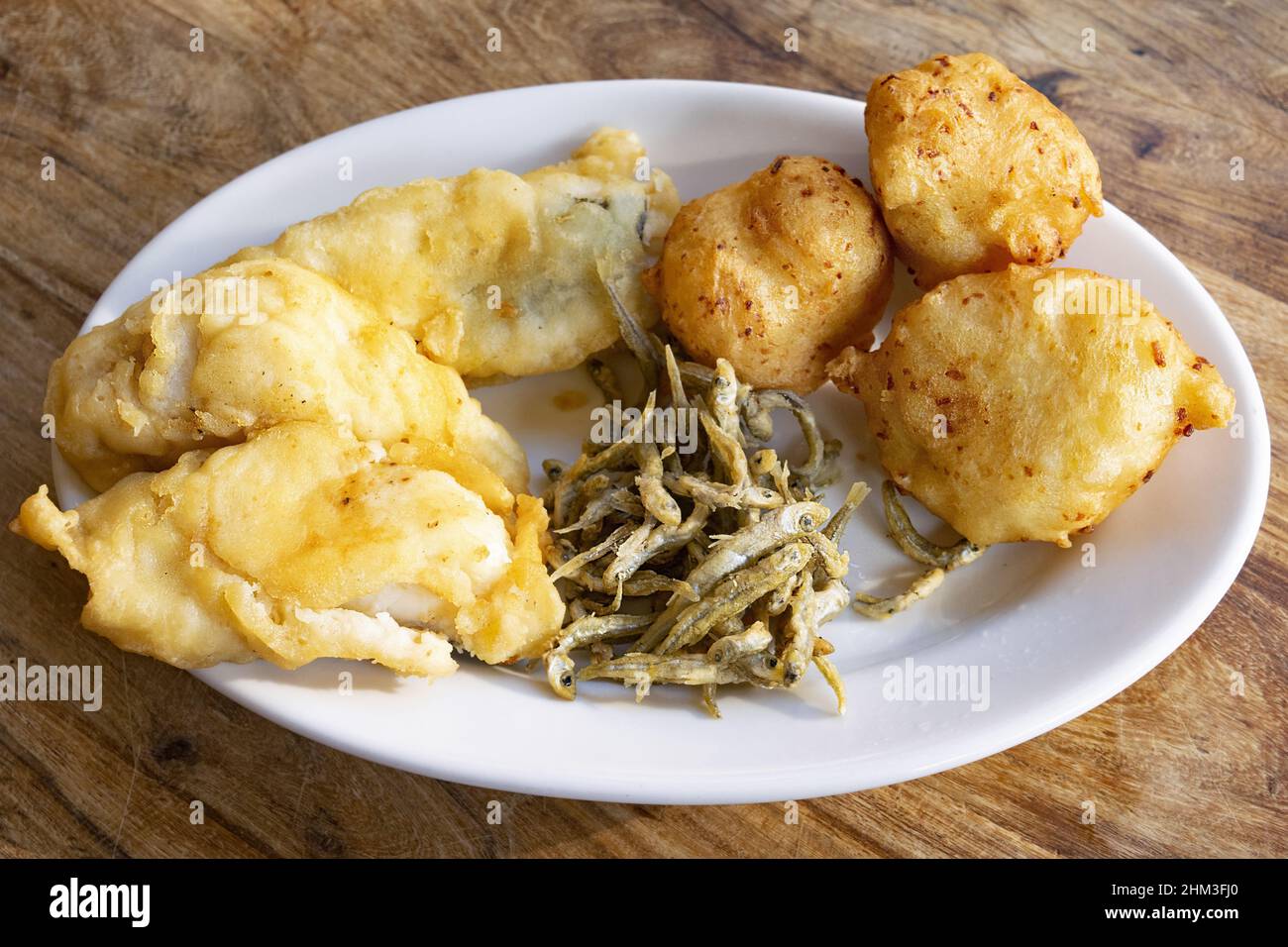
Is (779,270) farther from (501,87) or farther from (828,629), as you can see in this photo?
(501,87)

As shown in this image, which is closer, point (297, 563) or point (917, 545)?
point (297, 563)

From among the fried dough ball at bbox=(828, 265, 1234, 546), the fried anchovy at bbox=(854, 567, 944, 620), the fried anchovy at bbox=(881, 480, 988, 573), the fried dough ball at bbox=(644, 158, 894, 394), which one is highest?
the fried dough ball at bbox=(644, 158, 894, 394)

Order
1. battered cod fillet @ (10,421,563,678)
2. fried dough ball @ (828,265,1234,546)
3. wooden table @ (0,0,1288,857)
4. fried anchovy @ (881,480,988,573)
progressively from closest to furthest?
battered cod fillet @ (10,421,563,678)
fried dough ball @ (828,265,1234,546)
wooden table @ (0,0,1288,857)
fried anchovy @ (881,480,988,573)

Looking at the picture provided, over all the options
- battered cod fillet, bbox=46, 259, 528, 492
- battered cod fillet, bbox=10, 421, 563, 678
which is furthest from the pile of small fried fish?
battered cod fillet, bbox=46, 259, 528, 492

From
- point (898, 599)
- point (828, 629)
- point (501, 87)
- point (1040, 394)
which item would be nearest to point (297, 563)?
point (828, 629)

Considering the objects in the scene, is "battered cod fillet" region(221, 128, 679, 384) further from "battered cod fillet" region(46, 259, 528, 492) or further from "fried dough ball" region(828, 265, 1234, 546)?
"fried dough ball" region(828, 265, 1234, 546)
